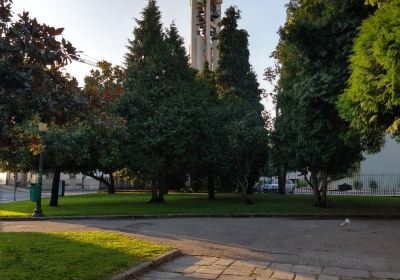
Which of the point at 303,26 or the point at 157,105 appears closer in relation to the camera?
the point at 303,26

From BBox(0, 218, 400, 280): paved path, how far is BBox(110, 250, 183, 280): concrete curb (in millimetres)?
243

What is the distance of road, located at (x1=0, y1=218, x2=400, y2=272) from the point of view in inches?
396

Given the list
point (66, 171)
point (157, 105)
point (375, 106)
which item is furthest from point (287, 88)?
point (66, 171)

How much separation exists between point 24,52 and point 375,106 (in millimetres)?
11104

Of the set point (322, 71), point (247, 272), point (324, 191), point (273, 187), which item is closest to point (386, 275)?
point (247, 272)

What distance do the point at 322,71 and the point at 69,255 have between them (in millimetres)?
12752

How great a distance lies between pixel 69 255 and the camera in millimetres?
8812

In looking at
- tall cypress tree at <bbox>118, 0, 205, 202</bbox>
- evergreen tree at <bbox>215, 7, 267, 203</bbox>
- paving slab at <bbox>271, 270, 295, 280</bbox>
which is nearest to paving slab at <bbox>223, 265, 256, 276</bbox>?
paving slab at <bbox>271, 270, 295, 280</bbox>

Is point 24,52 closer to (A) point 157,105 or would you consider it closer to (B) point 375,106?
(B) point 375,106

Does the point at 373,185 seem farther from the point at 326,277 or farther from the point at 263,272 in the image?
the point at 263,272

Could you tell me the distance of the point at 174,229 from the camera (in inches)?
587

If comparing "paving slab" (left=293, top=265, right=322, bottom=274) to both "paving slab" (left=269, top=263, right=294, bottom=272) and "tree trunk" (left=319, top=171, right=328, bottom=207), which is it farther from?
"tree trunk" (left=319, top=171, right=328, bottom=207)

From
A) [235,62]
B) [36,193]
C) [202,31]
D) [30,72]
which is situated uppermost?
[202,31]

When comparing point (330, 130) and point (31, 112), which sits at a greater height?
Result: point (330, 130)
